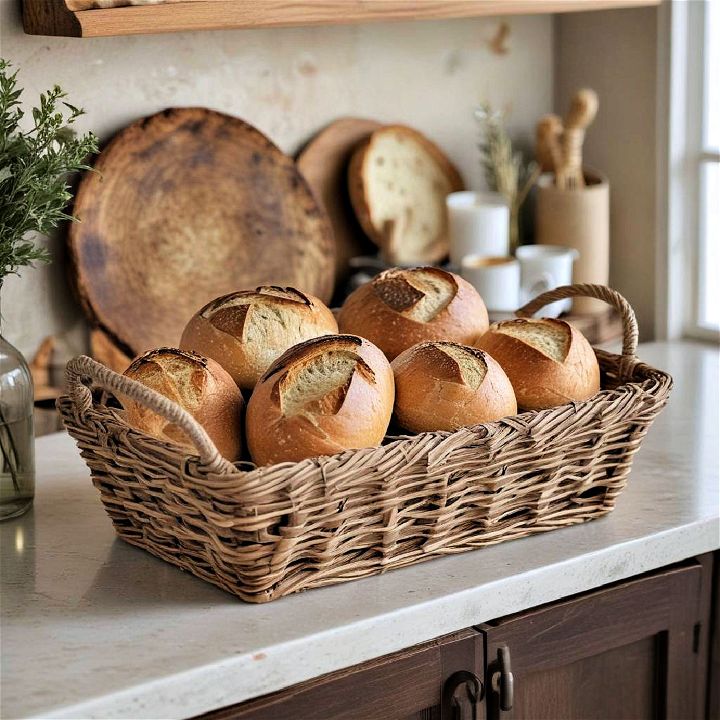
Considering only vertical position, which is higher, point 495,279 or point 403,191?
point 403,191

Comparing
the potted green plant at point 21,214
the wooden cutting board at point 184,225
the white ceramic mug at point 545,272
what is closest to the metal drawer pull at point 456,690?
the potted green plant at point 21,214

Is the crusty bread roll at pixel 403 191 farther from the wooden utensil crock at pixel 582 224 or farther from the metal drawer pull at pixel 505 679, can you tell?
the metal drawer pull at pixel 505 679

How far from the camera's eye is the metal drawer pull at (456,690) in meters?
1.22

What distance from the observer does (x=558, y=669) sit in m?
1.34

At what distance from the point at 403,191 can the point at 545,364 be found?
0.90m

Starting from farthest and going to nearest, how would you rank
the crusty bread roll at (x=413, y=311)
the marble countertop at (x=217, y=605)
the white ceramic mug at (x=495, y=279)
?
1. the white ceramic mug at (x=495, y=279)
2. the crusty bread roll at (x=413, y=311)
3. the marble countertop at (x=217, y=605)

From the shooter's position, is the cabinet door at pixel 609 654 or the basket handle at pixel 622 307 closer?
the cabinet door at pixel 609 654

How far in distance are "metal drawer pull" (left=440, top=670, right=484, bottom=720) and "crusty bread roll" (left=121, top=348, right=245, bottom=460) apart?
33cm

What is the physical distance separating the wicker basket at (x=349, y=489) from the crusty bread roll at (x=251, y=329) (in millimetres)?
134

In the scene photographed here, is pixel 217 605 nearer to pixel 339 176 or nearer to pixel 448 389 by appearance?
pixel 448 389

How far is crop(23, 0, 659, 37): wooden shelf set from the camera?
58.2 inches

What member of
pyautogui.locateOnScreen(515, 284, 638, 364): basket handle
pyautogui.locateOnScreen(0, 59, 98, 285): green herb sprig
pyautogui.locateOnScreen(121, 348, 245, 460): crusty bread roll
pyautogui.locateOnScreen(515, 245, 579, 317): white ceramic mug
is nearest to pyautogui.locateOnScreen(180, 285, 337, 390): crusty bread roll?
pyautogui.locateOnScreen(121, 348, 245, 460): crusty bread roll

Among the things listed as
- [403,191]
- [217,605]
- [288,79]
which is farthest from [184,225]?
[217,605]

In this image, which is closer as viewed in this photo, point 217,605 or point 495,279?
point 217,605
